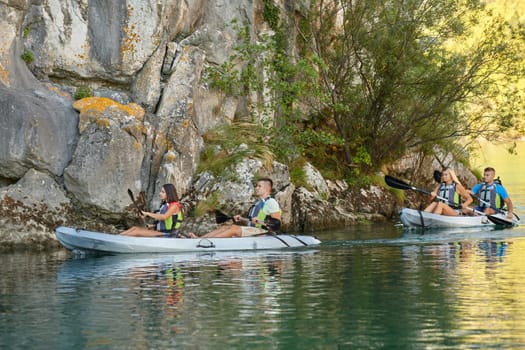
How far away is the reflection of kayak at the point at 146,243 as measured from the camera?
615 inches

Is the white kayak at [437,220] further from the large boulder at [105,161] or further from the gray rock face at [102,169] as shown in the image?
the gray rock face at [102,169]

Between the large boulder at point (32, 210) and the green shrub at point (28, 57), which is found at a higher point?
the green shrub at point (28, 57)

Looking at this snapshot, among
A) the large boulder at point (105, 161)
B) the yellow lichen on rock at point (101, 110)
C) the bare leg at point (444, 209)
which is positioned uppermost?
the yellow lichen on rock at point (101, 110)

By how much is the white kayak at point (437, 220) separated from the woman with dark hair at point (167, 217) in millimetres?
6062

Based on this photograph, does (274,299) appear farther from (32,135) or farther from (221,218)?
(32,135)

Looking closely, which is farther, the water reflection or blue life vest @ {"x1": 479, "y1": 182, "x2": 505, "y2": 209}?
blue life vest @ {"x1": 479, "y1": 182, "x2": 505, "y2": 209}

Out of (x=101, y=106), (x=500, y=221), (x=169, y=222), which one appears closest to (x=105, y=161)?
(x=101, y=106)

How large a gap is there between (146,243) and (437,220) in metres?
7.30

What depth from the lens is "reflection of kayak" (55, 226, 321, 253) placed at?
15633 mm

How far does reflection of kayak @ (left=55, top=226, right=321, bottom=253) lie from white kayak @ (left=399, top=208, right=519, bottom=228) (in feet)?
15.0

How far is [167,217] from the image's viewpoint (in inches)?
628

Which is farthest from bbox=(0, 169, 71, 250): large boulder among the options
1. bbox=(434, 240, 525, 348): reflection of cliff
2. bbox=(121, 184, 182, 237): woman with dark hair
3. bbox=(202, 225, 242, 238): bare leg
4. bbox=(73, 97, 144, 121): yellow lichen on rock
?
bbox=(434, 240, 525, 348): reflection of cliff

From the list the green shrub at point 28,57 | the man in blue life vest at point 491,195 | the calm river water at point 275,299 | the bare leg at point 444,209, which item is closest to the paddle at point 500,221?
the man in blue life vest at point 491,195

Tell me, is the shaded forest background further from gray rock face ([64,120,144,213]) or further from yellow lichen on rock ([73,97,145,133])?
gray rock face ([64,120,144,213])
